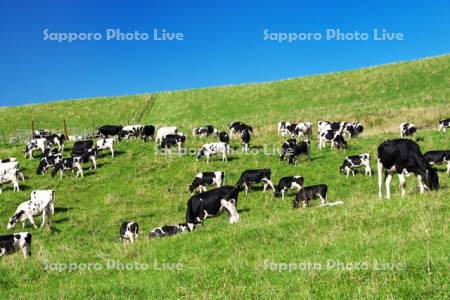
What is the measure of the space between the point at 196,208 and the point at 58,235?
7272 millimetres

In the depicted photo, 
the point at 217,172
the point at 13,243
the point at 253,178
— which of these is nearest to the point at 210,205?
the point at 13,243

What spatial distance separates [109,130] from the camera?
4144cm

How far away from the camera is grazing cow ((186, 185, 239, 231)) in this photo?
18641 mm

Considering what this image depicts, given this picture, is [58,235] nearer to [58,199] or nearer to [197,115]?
[58,199]

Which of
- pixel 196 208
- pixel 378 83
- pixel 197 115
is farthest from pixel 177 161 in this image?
pixel 378 83

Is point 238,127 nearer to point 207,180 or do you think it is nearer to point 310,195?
point 207,180

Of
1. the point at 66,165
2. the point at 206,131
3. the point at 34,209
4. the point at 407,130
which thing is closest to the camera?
the point at 34,209

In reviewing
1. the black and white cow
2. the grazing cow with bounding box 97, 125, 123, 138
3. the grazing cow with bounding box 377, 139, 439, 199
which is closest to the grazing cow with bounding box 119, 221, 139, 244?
the grazing cow with bounding box 377, 139, 439, 199

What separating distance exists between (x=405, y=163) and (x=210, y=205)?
290 inches

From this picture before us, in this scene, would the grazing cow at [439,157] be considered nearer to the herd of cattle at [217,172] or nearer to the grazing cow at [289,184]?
the herd of cattle at [217,172]

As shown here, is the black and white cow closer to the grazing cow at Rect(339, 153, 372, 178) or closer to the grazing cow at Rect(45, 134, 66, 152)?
the grazing cow at Rect(45, 134, 66, 152)

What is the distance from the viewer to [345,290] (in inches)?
300

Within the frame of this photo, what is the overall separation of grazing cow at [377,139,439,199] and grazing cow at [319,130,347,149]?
55.0 ft

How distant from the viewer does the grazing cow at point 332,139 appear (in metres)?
34.1
